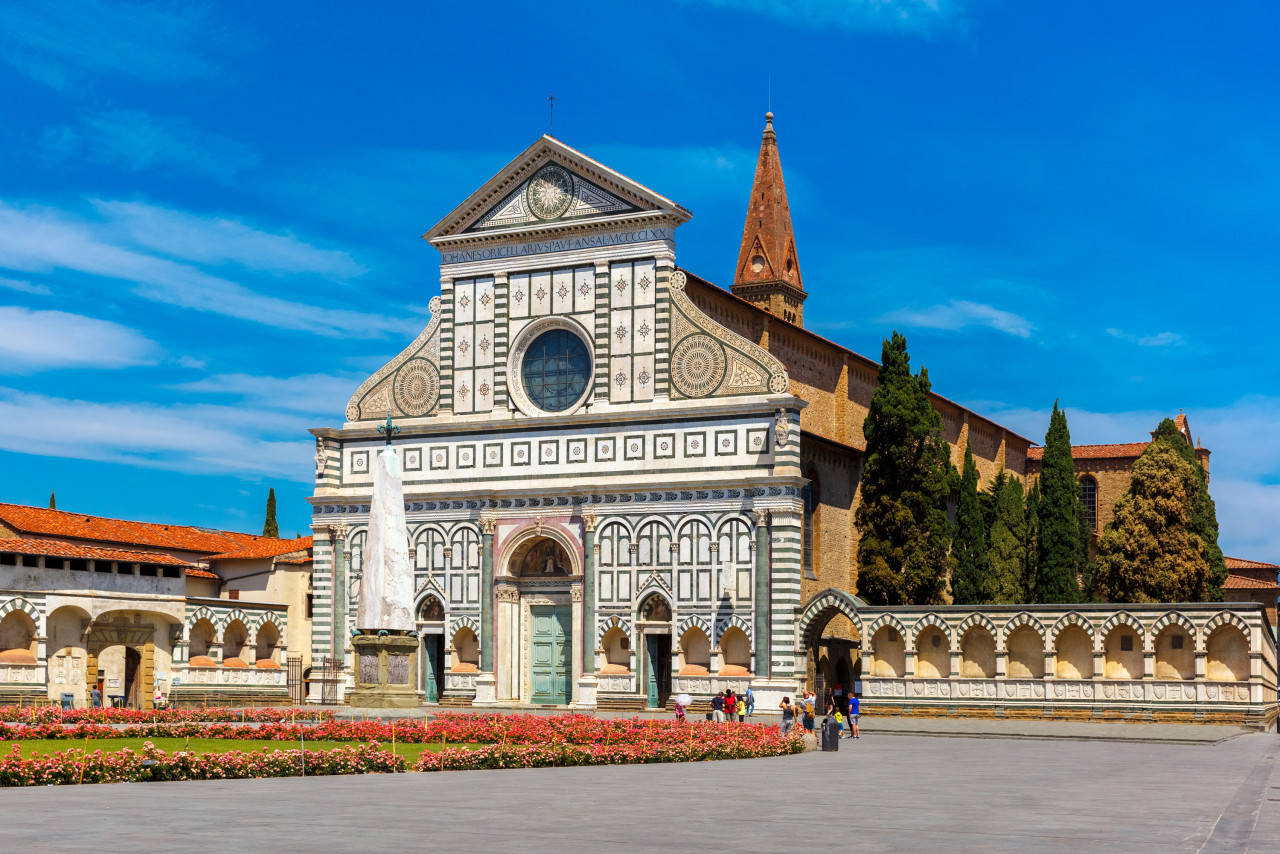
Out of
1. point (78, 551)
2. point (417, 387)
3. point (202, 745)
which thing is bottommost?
point (202, 745)

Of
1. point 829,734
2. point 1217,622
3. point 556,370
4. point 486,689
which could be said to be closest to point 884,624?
point 1217,622

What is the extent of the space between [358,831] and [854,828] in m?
4.59

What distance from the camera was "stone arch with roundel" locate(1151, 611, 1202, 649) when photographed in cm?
3703

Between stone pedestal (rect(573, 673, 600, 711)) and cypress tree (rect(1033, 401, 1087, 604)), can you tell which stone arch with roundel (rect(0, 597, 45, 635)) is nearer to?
stone pedestal (rect(573, 673, 600, 711))

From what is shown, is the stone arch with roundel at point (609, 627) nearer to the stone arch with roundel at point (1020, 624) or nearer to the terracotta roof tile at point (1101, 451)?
the stone arch with roundel at point (1020, 624)

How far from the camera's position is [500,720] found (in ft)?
91.1

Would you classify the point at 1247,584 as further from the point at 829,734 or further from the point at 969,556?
the point at 829,734

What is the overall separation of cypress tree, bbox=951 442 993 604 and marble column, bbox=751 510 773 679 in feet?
23.9

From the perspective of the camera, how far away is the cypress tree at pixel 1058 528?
1857 inches

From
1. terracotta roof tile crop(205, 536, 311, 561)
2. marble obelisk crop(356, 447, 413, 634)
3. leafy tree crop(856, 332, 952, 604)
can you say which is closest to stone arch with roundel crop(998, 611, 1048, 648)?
leafy tree crop(856, 332, 952, 604)

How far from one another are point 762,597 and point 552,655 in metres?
7.13

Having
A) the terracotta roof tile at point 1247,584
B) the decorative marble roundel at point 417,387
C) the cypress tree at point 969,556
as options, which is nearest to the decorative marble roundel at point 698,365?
the decorative marble roundel at point 417,387

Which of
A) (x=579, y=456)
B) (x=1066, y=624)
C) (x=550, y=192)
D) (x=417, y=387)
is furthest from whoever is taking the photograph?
(x=417, y=387)

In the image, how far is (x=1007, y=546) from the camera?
50.6 meters
